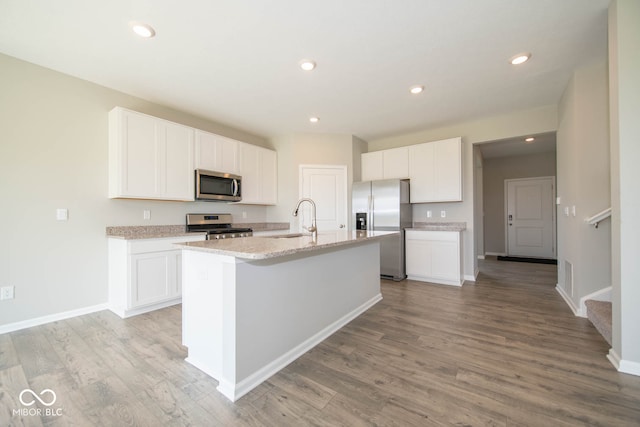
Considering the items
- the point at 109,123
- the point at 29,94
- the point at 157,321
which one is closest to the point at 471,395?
the point at 157,321

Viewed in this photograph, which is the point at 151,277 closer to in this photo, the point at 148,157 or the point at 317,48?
the point at 148,157

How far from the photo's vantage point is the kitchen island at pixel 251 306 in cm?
162

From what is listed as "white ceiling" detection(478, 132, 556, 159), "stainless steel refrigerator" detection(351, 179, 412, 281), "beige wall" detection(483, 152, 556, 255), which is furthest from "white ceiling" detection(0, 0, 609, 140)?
"beige wall" detection(483, 152, 556, 255)

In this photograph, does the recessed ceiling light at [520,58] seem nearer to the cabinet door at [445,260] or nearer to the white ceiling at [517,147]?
the cabinet door at [445,260]

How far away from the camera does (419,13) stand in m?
2.01

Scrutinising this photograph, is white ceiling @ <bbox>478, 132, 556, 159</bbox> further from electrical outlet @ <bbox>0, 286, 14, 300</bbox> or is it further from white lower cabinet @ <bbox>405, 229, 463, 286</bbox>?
electrical outlet @ <bbox>0, 286, 14, 300</bbox>

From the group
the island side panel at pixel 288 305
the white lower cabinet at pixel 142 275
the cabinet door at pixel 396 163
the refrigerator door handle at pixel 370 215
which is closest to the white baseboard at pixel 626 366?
the island side panel at pixel 288 305

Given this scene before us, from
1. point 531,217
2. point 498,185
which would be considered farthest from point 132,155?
point 531,217

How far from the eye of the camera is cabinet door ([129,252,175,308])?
9.44 feet

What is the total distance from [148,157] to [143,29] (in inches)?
58.7

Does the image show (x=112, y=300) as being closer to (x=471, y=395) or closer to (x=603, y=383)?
(x=471, y=395)

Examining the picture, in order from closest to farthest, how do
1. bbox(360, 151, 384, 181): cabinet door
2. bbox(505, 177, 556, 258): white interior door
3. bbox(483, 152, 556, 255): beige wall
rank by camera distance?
bbox(360, 151, 384, 181): cabinet door, bbox(505, 177, 556, 258): white interior door, bbox(483, 152, 556, 255): beige wall

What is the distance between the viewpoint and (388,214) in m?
4.48

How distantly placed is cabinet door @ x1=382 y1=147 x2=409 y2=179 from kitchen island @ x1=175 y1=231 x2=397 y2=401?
2.90m
